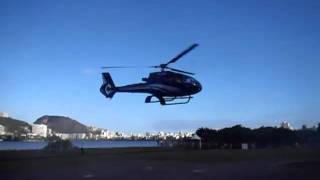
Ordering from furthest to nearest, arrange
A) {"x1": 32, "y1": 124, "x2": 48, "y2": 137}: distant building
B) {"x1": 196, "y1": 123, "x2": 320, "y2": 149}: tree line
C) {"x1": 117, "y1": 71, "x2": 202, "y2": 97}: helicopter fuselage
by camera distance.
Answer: {"x1": 32, "y1": 124, "x2": 48, "y2": 137}: distant building, {"x1": 196, "y1": 123, "x2": 320, "y2": 149}: tree line, {"x1": 117, "y1": 71, "x2": 202, "y2": 97}: helicopter fuselage

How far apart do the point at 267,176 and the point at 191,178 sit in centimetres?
→ 450

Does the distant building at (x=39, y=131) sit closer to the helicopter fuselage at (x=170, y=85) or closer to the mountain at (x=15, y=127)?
the mountain at (x=15, y=127)

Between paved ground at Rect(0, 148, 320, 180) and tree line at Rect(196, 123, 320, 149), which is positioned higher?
tree line at Rect(196, 123, 320, 149)

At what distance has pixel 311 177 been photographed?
2430 centimetres

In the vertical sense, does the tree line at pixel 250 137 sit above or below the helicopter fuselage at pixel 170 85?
below

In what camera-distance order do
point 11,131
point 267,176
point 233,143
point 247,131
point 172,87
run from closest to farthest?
1. point 267,176
2. point 172,87
3. point 233,143
4. point 247,131
5. point 11,131

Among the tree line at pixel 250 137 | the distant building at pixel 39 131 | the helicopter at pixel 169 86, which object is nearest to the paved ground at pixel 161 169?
the helicopter at pixel 169 86

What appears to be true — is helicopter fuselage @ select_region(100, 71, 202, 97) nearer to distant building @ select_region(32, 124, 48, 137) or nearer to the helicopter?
the helicopter

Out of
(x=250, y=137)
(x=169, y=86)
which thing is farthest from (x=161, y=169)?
(x=250, y=137)

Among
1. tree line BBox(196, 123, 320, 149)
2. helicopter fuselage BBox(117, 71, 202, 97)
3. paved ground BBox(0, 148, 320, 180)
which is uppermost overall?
helicopter fuselage BBox(117, 71, 202, 97)

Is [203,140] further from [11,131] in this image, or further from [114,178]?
[114,178]

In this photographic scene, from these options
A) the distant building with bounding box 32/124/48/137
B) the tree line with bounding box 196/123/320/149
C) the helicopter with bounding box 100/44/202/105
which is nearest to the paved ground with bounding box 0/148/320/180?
the helicopter with bounding box 100/44/202/105

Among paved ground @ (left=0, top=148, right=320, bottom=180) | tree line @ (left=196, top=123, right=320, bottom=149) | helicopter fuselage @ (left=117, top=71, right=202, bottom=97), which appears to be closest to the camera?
paved ground @ (left=0, top=148, right=320, bottom=180)

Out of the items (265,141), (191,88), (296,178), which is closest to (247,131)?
(265,141)
